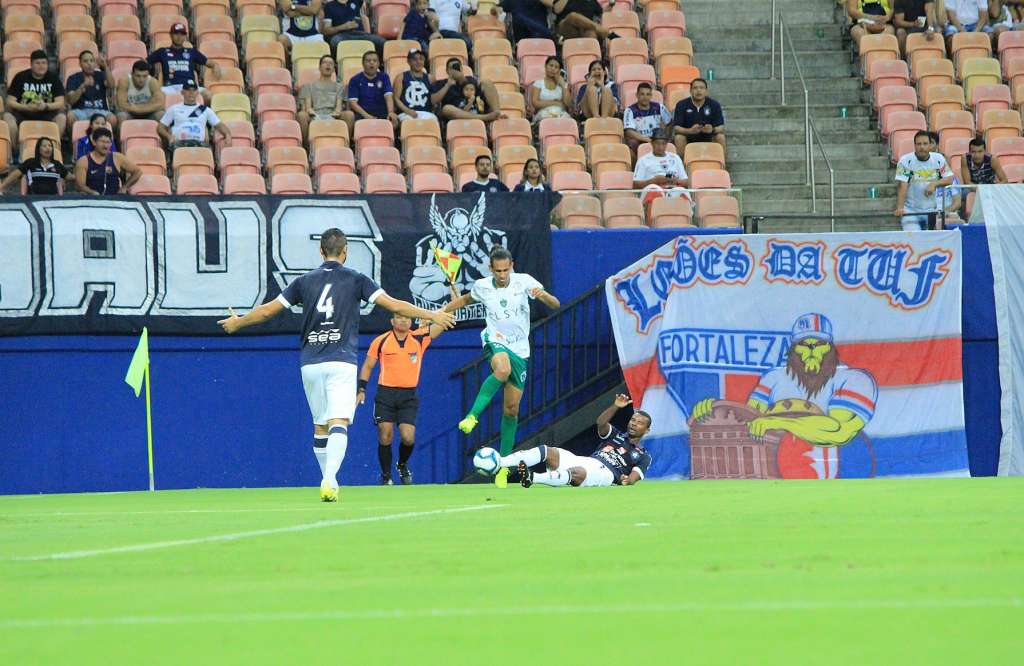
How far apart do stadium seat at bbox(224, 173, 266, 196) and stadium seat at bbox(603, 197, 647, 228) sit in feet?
13.2

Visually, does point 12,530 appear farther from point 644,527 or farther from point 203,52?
point 203,52

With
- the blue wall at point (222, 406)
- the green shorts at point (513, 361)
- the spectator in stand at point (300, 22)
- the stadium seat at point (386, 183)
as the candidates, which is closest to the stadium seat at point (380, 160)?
the stadium seat at point (386, 183)

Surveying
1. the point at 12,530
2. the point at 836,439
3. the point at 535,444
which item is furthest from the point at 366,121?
the point at 12,530

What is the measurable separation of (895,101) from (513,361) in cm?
817

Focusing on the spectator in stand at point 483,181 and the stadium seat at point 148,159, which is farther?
the stadium seat at point 148,159

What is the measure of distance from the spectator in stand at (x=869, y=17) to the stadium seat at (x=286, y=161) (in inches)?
335

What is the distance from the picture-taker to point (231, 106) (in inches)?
782

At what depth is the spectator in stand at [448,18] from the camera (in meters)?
21.9

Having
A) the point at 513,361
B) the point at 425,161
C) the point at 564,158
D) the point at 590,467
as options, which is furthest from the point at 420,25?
the point at 590,467

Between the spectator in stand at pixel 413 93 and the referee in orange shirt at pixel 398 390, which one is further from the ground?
the spectator in stand at pixel 413 93

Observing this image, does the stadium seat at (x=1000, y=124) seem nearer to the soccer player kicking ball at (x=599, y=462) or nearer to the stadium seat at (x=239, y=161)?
the soccer player kicking ball at (x=599, y=462)

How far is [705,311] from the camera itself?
17.5 metres

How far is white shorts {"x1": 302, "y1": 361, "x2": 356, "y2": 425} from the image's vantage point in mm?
11719

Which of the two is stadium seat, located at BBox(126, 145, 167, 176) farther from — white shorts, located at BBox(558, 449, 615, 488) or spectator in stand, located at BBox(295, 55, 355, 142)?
white shorts, located at BBox(558, 449, 615, 488)
